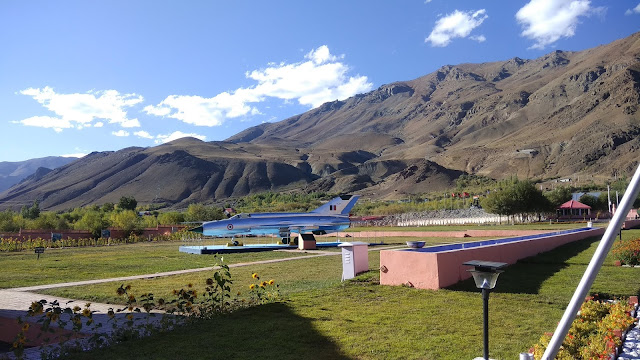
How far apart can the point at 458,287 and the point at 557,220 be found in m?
56.1

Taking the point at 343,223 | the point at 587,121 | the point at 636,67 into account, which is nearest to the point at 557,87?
the point at 636,67

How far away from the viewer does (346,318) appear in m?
8.97

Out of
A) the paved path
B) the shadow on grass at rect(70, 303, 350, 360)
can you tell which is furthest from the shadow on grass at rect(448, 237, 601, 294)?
the paved path

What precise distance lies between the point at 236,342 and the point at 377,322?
8.33ft

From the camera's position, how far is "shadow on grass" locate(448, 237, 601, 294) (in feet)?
37.7

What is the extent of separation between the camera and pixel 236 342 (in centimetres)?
772

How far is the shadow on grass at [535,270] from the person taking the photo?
1148 cm

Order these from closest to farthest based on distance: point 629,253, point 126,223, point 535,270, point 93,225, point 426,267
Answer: point 426,267 < point 535,270 < point 629,253 < point 93,225 < point 126,223

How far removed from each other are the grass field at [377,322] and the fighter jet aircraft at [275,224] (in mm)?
20745

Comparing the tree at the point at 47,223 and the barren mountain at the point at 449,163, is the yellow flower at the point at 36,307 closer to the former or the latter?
the tree at the point at 47,223

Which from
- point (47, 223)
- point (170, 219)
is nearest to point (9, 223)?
point (47, 223)

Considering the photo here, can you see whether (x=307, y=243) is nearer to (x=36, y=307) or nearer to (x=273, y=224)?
(x=273, y=224)

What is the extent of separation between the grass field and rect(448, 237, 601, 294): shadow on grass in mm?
31

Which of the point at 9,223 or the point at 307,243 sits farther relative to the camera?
the point at 9,223
